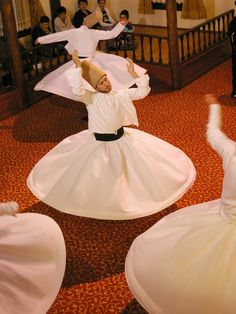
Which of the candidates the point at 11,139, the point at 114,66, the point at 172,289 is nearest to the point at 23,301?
the point at 172,289

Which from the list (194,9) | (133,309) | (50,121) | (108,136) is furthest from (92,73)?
(194,9)

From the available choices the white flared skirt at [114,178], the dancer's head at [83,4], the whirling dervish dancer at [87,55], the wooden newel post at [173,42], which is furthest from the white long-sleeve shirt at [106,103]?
the dancer's head at [83,4]

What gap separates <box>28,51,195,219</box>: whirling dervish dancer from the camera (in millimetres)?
4125

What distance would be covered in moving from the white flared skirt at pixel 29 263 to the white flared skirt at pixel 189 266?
0.48m

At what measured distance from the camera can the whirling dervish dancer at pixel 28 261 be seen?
10.0ft

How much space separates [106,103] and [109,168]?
51 cm

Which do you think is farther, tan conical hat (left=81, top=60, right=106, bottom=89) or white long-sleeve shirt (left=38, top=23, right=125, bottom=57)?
white long-sleeve shirt (left=38, top=23, right=125, bottom=57)

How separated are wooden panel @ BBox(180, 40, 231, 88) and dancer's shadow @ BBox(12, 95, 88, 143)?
1521 mm

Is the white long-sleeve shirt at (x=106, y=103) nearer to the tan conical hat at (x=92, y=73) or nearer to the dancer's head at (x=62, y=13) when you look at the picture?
the tan conical hat at (x=92, y=73)

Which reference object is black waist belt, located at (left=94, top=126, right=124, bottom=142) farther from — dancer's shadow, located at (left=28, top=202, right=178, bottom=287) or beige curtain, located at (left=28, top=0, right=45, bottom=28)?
beige curtain, located at (left=28, top=0, right=45, bottom=28)

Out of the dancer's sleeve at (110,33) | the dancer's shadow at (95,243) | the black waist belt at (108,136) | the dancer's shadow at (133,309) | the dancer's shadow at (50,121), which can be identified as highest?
the dancer's sleeve at (110,33)

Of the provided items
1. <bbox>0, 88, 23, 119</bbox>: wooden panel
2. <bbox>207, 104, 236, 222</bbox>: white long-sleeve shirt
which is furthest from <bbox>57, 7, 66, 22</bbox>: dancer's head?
<bbox>207, 104, 236, 222</bbox>: white long-sleeve shirt

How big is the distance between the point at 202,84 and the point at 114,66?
1.56 m

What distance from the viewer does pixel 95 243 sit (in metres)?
4.19
